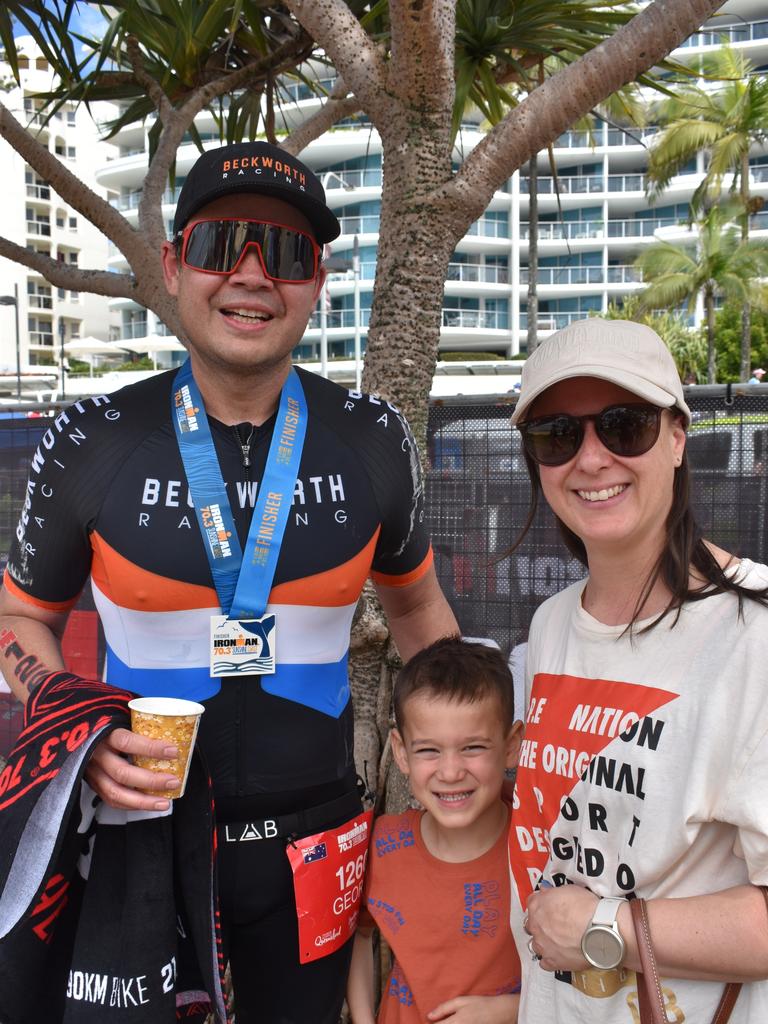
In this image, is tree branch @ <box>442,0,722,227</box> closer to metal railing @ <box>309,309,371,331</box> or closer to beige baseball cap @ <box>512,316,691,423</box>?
beige baseball cap @ <box>512,316,691,423</box>

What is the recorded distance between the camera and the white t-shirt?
4.58 feet

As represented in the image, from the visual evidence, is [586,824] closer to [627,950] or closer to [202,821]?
[627,950]

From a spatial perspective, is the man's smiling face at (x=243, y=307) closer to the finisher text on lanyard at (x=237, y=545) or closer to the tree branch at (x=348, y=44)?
the finisher text on lanyard at (x=237, y=545)

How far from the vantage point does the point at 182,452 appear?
6.61 feet

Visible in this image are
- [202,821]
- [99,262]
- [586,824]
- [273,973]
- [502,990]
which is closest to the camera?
[586,824]

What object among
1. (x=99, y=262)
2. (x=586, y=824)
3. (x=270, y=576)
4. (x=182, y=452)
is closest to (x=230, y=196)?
(x=182, y=452)

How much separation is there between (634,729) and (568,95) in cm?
251

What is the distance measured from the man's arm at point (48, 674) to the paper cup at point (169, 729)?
2 centimetres

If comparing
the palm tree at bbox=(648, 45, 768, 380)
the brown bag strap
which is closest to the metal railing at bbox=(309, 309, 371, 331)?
the palm tree at bbox=(648, 45, 768, 380)

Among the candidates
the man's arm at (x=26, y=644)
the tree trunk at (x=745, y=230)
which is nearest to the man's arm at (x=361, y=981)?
the man's arm at (x=26, y=644)

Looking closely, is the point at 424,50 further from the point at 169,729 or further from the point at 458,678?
the point at 169,729

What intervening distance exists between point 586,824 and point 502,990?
0.63m

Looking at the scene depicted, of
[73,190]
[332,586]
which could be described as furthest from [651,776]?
[73,190]

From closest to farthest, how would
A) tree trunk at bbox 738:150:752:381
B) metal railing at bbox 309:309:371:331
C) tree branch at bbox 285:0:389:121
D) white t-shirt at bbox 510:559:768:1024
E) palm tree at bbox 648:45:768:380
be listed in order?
white t-shirt at bbox 510:559:768:1024
tree branch at bbox 285:0:389:121
palm tree at bbox 648:45:768:380
tree trunk at bbox 738:150:752:381
metal railing at bbox 309:309:371:331
